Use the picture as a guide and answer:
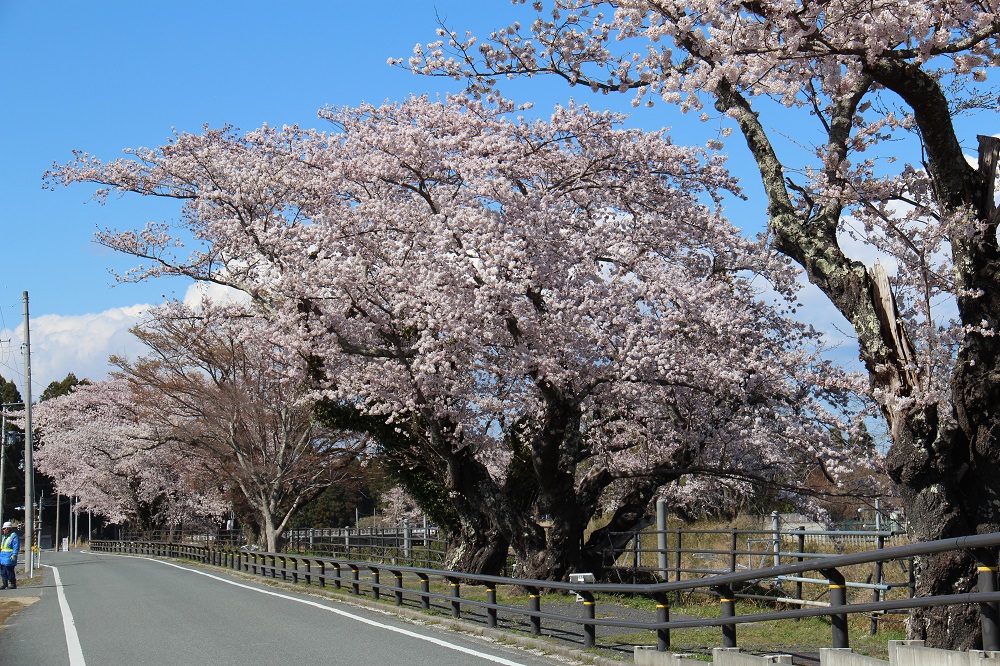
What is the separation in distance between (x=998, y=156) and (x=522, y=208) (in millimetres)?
9091

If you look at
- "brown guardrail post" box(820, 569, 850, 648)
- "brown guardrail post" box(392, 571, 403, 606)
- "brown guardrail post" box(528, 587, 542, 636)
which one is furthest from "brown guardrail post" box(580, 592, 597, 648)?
"brown guardrail post" box(392, 571, 403, 606)

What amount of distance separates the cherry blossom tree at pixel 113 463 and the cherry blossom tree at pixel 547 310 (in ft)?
101

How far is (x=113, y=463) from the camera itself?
2259 inches

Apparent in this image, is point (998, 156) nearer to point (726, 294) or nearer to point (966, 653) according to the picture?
point (966, 653)

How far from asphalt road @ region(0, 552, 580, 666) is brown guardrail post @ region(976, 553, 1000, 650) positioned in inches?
210

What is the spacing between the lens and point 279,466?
114 feet

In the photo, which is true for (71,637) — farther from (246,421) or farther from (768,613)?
(246,421)

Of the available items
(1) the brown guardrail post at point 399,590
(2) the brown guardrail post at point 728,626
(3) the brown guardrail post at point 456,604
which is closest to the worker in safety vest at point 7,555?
(1) the brown guardrail post at point 399,590

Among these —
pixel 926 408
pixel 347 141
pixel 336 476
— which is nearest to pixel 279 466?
pixel 336 476

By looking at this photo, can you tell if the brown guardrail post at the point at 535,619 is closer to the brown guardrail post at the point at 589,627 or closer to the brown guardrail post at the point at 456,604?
the brown guardrail post at the point at 589,627

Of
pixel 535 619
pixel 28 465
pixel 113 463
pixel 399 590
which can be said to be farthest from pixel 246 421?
pixel 113 463

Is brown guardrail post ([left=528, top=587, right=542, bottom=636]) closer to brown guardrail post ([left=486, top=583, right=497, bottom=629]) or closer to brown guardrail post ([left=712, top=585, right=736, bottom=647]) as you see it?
brown guardrail post ([left=486, top=583, right=497, bottom=629])

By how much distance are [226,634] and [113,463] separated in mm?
47603

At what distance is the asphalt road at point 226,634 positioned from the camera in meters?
11.4
